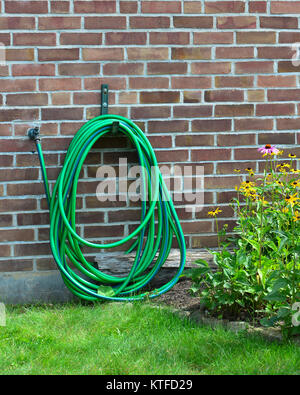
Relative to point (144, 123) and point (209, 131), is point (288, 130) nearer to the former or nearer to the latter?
point (209, 131)

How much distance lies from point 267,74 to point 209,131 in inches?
20.7

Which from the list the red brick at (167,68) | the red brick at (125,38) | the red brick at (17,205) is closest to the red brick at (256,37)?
the red brick at (167,68)

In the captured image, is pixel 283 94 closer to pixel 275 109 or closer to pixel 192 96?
pixel 275 109

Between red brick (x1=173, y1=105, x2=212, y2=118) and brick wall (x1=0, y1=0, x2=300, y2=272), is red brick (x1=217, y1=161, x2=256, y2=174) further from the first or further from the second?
red brick (x1=173, y1=105, x2=212, y2=118)

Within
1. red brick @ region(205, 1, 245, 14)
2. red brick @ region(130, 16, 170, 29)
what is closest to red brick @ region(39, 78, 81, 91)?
red brick @ region(130, 16, 170, 29)

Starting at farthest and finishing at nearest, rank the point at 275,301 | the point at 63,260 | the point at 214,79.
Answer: the point at 214,79 < the point at 63,260 < the point at 275,301

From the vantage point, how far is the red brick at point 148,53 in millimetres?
3545

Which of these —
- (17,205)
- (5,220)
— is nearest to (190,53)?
(17,205)

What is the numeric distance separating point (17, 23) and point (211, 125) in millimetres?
1331

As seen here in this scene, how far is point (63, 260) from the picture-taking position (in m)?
3.41

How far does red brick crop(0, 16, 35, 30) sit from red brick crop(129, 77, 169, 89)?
0.68m
